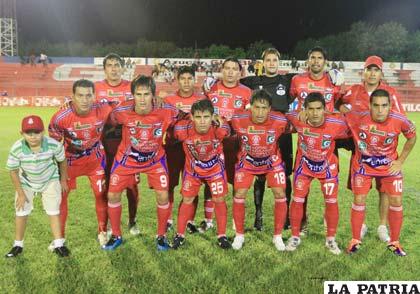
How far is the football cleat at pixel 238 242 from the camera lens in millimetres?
4477

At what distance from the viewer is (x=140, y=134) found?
4422 mm

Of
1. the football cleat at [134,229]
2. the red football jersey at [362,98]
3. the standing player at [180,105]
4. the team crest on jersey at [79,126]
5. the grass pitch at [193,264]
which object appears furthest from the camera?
the football cleat at [134,229]

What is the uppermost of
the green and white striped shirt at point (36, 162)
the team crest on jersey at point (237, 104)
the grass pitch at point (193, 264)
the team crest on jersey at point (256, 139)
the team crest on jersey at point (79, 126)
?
the team crest on jersey at point (237, 104)

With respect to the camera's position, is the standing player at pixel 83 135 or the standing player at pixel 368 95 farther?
the standing player at pixel 368 95

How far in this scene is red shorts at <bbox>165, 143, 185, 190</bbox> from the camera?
5082mm

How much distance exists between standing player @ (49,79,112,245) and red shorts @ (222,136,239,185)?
4.66ft

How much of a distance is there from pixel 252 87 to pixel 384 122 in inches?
64.6

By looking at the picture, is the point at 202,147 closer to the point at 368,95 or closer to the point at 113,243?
the point at 113,243

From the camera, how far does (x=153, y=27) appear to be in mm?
52906

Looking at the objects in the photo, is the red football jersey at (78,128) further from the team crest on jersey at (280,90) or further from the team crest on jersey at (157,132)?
the team crest on jersey at (280,90)

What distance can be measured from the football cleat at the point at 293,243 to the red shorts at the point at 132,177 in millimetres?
1408

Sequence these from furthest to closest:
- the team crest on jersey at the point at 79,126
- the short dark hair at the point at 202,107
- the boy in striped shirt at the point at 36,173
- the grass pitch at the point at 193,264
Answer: the team crest on jersey at the point at 79,126 → the short dark hair at the point at 202,107 → the boy in striped shirt at the point at 36,173 → the grass pitch at the point at 193,264

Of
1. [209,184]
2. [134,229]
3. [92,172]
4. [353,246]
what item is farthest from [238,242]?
[92,172]

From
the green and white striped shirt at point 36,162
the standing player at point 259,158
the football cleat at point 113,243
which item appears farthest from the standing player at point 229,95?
the green and white striped shirt at point 36,162
